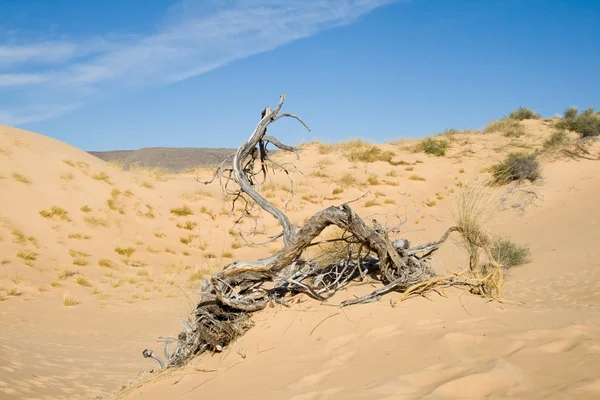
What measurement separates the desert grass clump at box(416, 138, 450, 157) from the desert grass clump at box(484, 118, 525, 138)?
10.1 ft

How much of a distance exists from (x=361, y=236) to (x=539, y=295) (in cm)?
487

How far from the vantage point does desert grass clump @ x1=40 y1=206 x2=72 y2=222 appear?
44.6 ft

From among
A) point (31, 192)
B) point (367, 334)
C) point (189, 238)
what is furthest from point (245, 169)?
point (31, 192)

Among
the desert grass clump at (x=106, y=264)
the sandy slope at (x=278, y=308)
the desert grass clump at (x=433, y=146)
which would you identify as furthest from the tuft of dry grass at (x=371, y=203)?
the desert grass clump at (x=106, y=264)

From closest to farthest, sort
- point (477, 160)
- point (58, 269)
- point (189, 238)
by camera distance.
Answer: point (58, 269) → point (189, 238) → point (477, 160)

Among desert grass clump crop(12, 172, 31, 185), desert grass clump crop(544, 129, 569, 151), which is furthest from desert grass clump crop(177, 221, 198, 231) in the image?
desert grass clump crop(544, 129, 569, 151)

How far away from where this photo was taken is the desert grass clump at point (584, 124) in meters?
20.7

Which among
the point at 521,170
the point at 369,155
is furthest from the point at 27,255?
the point at 369,155

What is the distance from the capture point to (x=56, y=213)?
1387 centimetres

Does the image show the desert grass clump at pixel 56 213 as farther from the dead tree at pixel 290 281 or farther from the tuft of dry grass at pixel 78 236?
the dead tree at pixel 290 281

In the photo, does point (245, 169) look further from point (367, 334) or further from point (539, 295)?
point (539, 295)

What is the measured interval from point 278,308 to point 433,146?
2048 cm

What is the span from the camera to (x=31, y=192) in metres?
14.2

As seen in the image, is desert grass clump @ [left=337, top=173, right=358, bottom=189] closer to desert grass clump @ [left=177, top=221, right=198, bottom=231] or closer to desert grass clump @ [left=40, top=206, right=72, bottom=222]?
desert grass clump @ [left=177, top=221, right=198, bottom=231]
